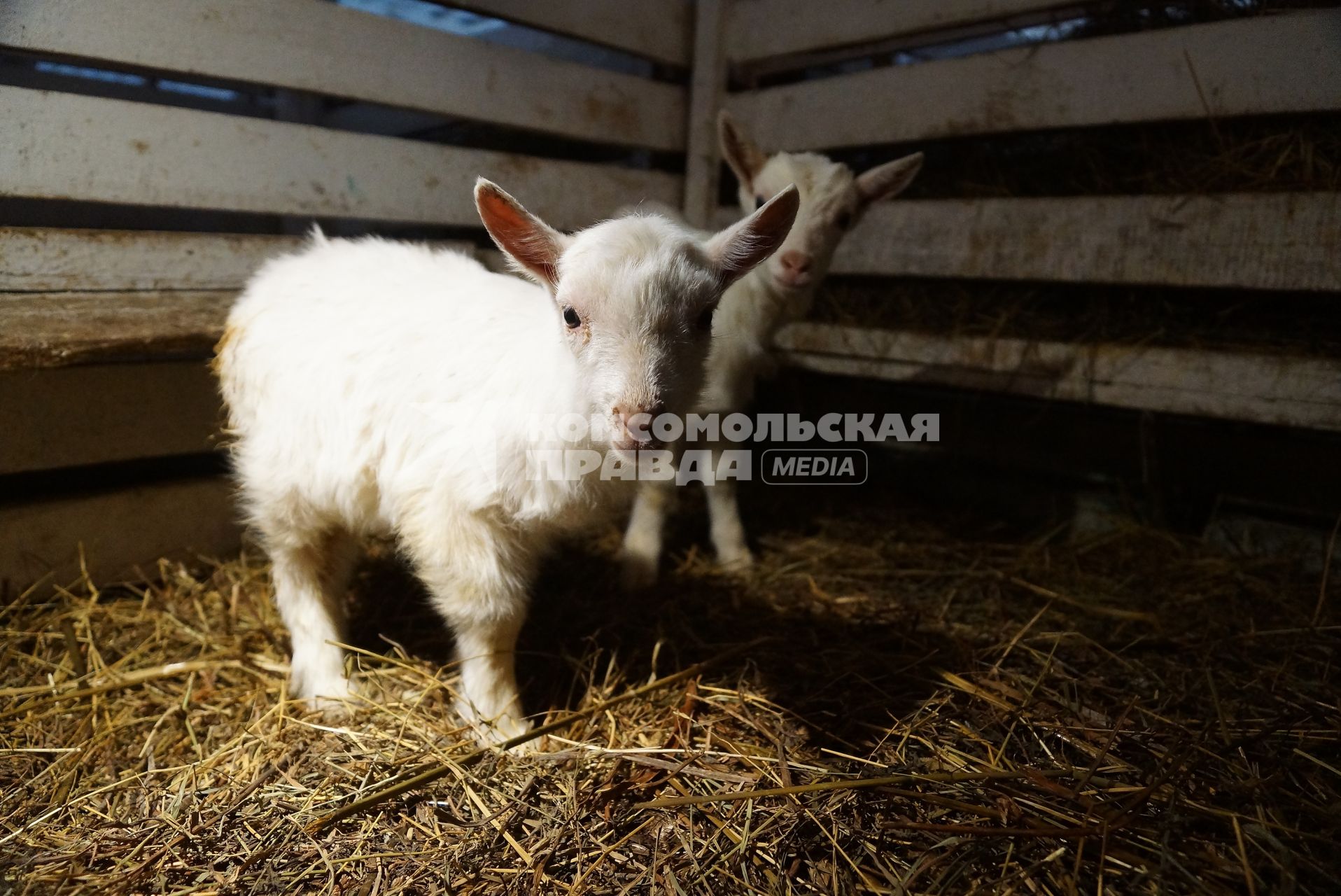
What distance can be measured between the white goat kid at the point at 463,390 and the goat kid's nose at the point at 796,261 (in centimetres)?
108

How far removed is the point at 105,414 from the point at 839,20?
12.8 ft

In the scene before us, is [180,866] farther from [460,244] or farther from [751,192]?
[751,192]

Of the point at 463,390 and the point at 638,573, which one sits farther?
the point at 638,573

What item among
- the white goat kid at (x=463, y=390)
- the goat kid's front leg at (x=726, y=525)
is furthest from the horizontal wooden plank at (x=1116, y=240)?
the white goat kid at (x=463, y=390)

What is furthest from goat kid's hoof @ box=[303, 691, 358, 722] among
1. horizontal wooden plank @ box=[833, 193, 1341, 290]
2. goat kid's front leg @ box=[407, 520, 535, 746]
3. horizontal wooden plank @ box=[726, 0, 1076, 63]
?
horizontal wooden plank @ box=[726, 0, 1076, 63]

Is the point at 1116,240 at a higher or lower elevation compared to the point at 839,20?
lower

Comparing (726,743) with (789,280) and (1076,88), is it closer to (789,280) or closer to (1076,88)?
(789,280)

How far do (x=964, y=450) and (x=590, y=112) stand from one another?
2.93m

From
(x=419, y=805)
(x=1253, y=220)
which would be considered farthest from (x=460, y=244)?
(x=1253, y=220)

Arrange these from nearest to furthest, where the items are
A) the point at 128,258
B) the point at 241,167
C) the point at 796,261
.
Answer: the point at 128,258 → the point at 241,167 → the point at 796,261

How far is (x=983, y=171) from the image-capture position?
397 centimetres

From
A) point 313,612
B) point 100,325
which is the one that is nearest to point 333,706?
point 313,612

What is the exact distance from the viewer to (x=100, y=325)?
8.05 ft

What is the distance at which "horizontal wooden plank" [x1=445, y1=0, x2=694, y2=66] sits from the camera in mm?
3430
